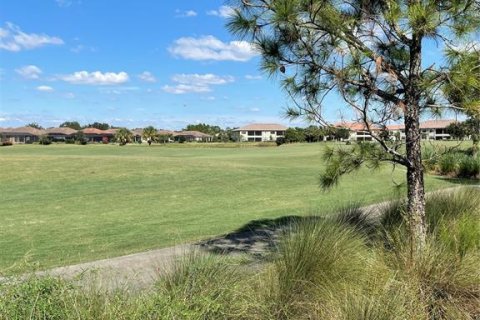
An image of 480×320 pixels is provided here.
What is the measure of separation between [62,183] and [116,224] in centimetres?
1061

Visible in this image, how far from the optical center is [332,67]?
6.47 m

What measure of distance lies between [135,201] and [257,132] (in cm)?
13451

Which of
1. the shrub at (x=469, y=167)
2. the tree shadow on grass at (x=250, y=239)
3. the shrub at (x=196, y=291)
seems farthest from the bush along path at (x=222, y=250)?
the shrub at (x=469, y=167)

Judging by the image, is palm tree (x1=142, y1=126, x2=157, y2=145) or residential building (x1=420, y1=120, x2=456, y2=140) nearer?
residential building (x1=420, y1=120, x2=456, y2=140)

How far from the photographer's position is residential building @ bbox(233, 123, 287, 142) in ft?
477

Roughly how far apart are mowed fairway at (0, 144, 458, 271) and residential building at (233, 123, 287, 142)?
385ft

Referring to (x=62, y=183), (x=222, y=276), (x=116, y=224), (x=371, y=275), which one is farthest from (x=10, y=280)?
(x=62, y=183)

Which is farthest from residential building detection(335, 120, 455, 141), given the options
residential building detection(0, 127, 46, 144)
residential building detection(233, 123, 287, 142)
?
residential building detection(0, 127, 46, 144)

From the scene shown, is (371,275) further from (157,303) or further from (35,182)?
(35,182)

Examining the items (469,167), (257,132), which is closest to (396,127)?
(469,167)

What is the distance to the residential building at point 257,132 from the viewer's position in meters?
146

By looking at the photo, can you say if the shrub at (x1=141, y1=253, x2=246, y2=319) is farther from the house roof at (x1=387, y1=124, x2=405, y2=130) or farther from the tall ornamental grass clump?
the house roof at (x1=387, y1=124, x2=405, y2=130)

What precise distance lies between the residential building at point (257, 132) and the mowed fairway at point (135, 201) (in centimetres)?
11728

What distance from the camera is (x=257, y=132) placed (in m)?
150
